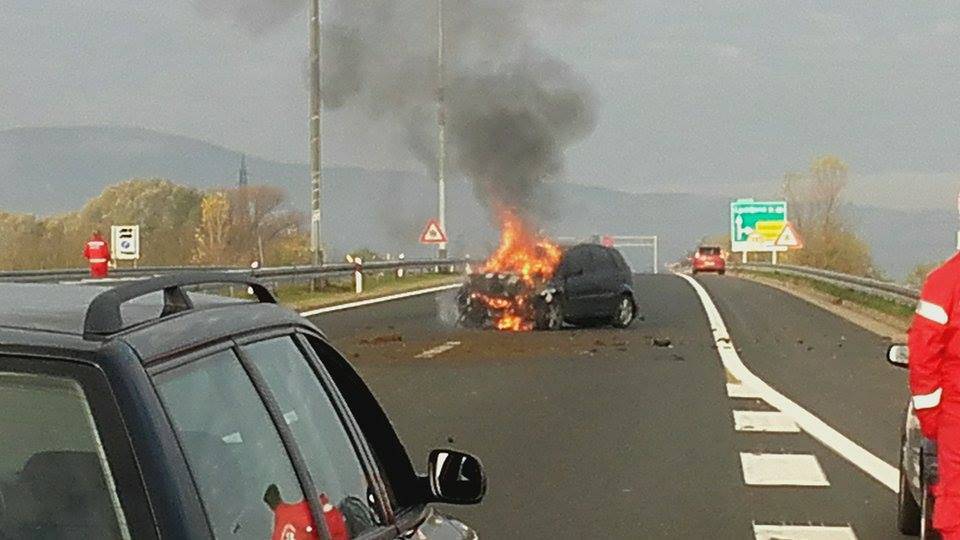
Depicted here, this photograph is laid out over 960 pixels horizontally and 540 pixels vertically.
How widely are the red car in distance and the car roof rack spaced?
71.5 metres

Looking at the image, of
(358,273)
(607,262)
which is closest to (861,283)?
(607,262)

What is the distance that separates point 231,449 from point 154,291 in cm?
37

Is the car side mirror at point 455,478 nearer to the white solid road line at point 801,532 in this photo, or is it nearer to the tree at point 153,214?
the white solid road line at point 801,532

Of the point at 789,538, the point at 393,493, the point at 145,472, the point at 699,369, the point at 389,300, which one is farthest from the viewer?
the point at 389,300

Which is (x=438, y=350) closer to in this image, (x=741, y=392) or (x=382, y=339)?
(x=382, y=339)

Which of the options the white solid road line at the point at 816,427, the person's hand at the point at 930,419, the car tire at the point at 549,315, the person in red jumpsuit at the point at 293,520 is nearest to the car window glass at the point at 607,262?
the car tire at the point at 549,315

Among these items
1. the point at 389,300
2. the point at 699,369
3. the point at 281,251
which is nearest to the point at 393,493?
the point at 699,369

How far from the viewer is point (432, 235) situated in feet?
167

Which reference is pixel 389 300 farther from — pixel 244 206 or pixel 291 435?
pixel 291 435

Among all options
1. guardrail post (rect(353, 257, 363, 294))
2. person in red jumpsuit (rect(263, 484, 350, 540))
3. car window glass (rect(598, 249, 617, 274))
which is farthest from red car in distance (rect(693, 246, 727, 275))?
person in red jumpsuit (rect(263, 484, 350, 540))

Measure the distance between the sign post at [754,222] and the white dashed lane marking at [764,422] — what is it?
63128mm

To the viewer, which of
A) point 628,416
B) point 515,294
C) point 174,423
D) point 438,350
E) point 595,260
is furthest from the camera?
point 595,260

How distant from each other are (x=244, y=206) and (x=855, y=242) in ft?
113

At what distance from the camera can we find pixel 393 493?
4.74 m
